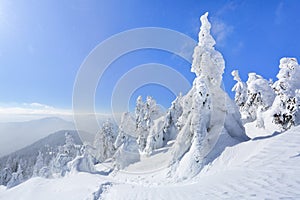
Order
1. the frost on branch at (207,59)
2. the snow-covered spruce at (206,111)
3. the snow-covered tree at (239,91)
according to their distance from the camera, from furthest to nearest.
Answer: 1. the snow-covered tree at (239,91)
2. the frost on branch at (207,59)
3. the snow-covered spruce at (206,111)

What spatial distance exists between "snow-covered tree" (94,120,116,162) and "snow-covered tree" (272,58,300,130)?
3780 cm

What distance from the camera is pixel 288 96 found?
20.7m

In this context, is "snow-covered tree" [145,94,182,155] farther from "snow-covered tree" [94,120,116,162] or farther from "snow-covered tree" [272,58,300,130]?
"snow-covered tree" [272,58,300,130]

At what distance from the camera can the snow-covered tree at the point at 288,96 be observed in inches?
794

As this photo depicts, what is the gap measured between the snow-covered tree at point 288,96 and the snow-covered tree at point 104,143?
37.8m

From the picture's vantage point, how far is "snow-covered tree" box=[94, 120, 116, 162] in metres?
51.5

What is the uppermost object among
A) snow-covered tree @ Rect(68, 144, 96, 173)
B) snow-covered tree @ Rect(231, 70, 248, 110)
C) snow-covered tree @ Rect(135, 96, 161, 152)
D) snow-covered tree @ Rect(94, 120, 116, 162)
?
snow-covered tree @ Rect(231, 70, 248, 110)

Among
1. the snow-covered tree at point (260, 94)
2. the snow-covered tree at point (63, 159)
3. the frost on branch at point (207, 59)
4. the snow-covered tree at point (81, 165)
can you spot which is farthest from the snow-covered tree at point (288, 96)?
the snow-covered tree at point (63, 159)

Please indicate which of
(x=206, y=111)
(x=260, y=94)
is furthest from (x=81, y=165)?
(x=260, y=94)

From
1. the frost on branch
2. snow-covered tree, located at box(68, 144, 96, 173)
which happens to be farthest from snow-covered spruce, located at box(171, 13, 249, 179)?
snow-covered tree, located at box(68, 144, 96, 173)

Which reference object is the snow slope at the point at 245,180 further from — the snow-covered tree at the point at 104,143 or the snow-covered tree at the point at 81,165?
the snow-covered tree at the point at 104,143

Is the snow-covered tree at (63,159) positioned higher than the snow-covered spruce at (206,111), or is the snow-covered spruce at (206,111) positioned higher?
the snow-covered spruce at (206,111)

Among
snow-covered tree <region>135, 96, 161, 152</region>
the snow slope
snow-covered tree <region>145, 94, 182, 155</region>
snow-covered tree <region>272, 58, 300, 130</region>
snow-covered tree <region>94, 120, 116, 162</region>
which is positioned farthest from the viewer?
snow-covered tree <region>94, 120, 116, 162</region>

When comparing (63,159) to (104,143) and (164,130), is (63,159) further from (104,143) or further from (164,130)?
(164,130)
